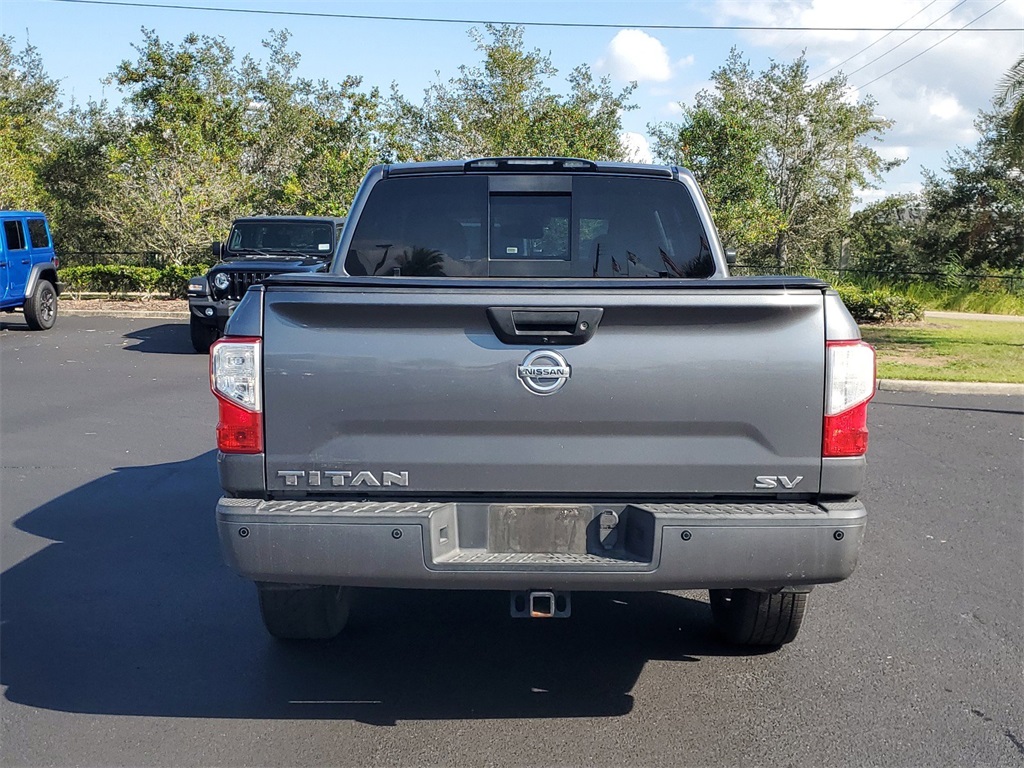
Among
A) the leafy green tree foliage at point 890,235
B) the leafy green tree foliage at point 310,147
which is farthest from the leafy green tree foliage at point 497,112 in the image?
the leafy green tree foliage at point 890,235

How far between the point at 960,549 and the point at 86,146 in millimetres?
30080

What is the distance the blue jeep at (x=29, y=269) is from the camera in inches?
678

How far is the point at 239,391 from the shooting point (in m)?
3.33

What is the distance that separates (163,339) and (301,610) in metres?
14.6

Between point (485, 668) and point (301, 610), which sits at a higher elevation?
point (301, 610)

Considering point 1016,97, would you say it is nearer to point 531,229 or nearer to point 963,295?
point 963,295

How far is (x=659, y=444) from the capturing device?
3361mm

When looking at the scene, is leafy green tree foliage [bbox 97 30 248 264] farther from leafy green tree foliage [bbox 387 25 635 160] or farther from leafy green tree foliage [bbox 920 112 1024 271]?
leafy green tree foliage [bbox 920 112 1024 271]

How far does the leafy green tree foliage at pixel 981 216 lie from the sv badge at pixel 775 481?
29.1 m

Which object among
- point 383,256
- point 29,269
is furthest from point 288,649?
point 29,269

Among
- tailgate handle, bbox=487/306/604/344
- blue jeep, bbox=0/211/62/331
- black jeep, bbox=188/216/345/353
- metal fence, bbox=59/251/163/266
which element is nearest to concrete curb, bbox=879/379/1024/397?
black jeep, bbox=188/216/345/353

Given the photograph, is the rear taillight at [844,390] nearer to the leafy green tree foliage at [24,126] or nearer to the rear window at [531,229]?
the rear window at [531,229]

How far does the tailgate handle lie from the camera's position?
329 cm

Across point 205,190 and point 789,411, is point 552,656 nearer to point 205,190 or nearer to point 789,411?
point 789,411
